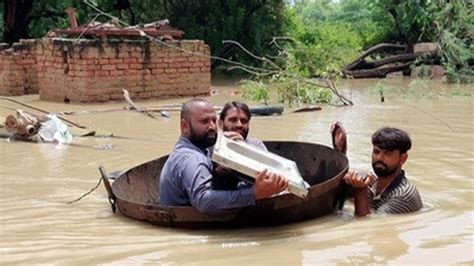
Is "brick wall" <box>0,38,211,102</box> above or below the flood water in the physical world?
above

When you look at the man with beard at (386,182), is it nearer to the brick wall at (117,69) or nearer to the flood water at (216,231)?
the flood water at (216,231)

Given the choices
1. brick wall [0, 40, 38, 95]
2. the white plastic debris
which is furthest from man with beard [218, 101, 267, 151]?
brick wall [0, 40, 38, 95]

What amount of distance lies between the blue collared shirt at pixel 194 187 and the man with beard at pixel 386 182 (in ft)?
3.30

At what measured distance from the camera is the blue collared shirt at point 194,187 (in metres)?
4.84

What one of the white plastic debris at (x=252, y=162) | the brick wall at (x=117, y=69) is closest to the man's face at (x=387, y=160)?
the white plastic debris at (x=252, y=162)

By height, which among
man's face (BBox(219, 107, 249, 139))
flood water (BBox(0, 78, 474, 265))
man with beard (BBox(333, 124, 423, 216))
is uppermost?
man's face (BBox(219, 107, 249, 139))

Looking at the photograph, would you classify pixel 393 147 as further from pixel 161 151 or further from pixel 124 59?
pixel 124 59

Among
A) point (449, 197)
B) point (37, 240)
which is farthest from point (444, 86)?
point (37, 240)

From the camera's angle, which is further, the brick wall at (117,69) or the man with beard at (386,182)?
the brick wall at (117,69)

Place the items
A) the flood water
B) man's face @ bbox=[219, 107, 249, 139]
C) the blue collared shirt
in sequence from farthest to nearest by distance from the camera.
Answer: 1. man's face @ bbox=[219, 107, 249, 139]
2. the blue collared shirt
3. the flood water

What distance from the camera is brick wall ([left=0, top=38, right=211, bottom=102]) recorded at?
46.1 ft

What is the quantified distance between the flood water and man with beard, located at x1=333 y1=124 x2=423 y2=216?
12cm

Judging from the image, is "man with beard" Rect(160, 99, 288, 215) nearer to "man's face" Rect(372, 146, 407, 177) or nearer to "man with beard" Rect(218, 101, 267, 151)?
"man with beard" Rect(218, 101, 267, 151)

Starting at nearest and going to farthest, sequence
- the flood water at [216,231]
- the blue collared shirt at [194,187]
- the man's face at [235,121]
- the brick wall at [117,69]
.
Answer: the flood water at [216,231] < the blue collared shirt at [194,187] < the man's face at [235,121] < the brick wall at [117,69]
